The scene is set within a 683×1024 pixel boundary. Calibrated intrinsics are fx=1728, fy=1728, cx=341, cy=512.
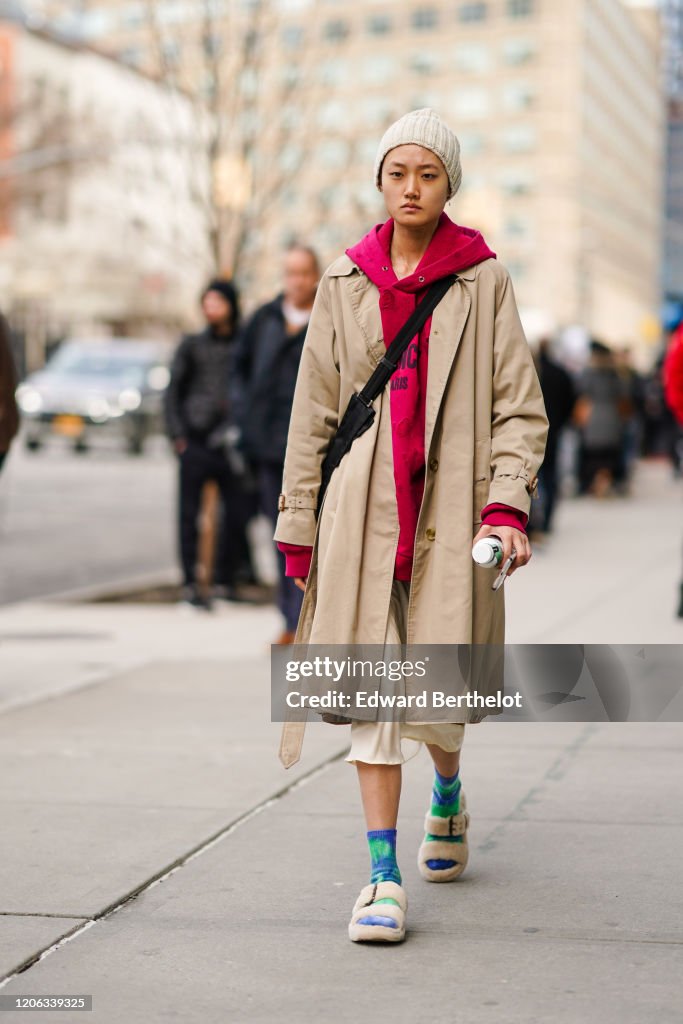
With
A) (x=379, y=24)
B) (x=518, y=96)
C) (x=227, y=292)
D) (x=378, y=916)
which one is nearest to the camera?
(x=378, y=916)

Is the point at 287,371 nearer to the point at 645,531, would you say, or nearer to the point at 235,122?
the point at 235,122

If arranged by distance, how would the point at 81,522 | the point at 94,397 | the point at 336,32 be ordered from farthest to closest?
the point at 94,397, the point at 336,32, the point at 81,522

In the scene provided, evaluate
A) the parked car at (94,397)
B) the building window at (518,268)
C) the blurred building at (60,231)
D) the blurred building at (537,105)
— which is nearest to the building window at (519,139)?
the blurred building at (537,105)

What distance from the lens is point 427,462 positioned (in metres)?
4.03

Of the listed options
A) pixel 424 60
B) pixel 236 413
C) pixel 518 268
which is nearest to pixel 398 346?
pixel 236 413

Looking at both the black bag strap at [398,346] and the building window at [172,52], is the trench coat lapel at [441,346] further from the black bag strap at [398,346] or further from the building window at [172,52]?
the building window at [172,52]

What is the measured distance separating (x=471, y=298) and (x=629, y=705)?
3.12 m

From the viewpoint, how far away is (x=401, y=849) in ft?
15.7

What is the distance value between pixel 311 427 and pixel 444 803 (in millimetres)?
1037

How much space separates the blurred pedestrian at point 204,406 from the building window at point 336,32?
781 centimetres

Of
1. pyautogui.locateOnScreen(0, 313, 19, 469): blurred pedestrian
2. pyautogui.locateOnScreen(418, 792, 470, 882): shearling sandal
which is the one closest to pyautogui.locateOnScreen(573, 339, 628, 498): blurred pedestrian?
pyautogui.locateOnScreen(0, 313, 19, 469): blurred pedestrian

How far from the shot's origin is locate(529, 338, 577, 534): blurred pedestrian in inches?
582

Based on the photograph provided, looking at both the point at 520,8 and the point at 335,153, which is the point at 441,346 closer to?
the point at 335,153

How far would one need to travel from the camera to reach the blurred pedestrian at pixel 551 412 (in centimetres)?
1479
